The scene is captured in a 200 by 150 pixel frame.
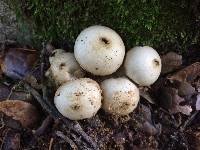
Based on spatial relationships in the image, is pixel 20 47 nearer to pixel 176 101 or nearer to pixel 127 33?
pixel 127 33

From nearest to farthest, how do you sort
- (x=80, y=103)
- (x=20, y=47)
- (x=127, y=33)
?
(x=80, y=103)
(x=127, y=33)
(x=20, y=47)

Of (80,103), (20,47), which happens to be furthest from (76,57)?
(20,47)

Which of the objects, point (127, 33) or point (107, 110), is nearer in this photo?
point (107, 110)

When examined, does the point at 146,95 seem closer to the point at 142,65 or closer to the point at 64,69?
the point at 142,65

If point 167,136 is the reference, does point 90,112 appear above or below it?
above

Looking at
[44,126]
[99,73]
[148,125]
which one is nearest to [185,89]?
[148,125]

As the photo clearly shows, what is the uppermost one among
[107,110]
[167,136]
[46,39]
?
[46,39]

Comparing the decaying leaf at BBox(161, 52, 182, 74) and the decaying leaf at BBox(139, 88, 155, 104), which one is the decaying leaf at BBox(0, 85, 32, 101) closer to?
the decaying leaf at BBox(139, 88, 155, 104)
